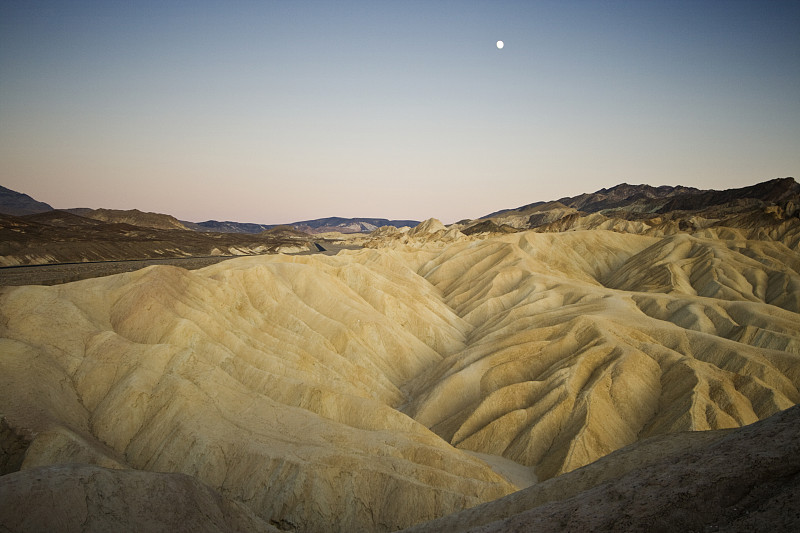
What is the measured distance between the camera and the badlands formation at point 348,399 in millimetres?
14961

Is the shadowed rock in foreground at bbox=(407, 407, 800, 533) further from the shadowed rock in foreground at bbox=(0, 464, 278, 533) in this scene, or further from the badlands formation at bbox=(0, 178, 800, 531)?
the shadowed rock in foreground at bbox=(0, 464, 278, 533)

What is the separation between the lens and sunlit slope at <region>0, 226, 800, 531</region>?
69.5 feet

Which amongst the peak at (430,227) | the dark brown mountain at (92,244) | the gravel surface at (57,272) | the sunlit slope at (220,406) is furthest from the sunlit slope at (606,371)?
the peak at (430,227)

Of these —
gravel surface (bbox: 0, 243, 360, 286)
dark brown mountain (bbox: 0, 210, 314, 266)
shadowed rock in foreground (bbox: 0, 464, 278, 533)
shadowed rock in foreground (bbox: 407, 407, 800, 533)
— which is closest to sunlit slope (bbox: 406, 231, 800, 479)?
shadowed rock in foreground (bbox: 407, 407, 800, 533)

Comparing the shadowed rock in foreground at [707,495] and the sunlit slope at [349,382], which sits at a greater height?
the shadowed rock in foreground at [707,495]

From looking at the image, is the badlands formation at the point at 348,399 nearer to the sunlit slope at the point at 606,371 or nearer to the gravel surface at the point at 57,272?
the sunlit slope at the point at 606,371

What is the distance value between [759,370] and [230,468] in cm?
3573

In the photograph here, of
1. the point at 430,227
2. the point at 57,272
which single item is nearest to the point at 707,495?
the point at 57,272

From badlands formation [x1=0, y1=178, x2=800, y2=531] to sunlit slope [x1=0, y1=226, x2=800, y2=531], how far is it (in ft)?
0.42

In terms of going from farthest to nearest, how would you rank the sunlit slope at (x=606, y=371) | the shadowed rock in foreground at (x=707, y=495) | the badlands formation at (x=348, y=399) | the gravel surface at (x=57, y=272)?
the gravel surface at (x=57, y=272), the sunlit slope at (x=606, y=371), the badlands formation at (x=348, y=399), the shadowed rock in foreground at (x=707, y=495)

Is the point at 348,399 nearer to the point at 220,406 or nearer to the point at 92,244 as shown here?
the point at 220,406

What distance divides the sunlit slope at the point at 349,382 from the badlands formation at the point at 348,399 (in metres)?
0.13

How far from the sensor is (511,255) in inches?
3059

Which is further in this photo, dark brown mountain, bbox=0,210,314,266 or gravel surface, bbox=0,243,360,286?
dark brown mountain, bbox=0,210,314,266
